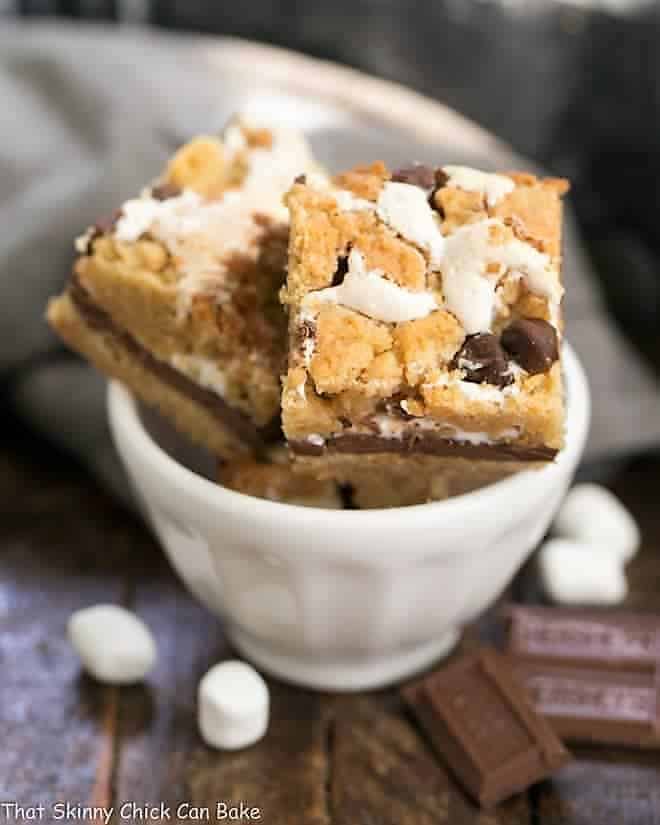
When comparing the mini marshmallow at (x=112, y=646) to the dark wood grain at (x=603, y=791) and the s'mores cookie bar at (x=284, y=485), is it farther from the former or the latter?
the dark wood grain at (x=603, y=791)

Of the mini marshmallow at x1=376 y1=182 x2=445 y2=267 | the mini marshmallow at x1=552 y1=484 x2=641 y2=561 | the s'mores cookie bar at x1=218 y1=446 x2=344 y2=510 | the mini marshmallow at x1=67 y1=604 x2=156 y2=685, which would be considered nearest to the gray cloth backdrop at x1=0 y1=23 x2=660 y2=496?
the mini marshmallow at x1=552 y1=484 x2=641 y2=561

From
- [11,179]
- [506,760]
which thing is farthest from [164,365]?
[11,179]

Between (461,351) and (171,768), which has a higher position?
(461,351)

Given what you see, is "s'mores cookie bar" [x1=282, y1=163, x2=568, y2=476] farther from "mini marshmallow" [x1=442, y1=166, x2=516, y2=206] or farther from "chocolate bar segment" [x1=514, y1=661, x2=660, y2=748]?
"chocolate bar segment" [x1=514, y1=661, x2=660, y2=748]

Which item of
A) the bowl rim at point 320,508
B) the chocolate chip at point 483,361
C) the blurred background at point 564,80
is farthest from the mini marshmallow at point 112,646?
the blurred background at point 564,80

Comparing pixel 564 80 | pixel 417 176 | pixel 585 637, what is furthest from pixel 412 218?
pixel 564 80

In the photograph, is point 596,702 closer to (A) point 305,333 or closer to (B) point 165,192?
(A) point 305,333

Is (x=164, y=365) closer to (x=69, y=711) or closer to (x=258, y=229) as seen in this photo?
(x=258, y=229)
